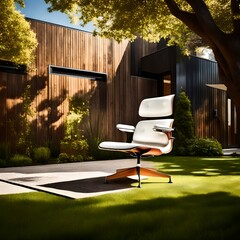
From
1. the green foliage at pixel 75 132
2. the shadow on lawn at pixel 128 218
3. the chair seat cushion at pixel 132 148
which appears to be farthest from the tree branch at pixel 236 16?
the green foliage at pixel 75 132

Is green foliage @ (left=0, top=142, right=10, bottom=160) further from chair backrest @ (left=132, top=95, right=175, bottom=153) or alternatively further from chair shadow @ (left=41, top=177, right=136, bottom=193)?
chair backrest @ (left=132, top=95, right=175, bottom=153)

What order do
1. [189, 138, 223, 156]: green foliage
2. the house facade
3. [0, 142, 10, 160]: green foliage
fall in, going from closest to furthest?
[0, 142, 10, 160]: green foliage
the house facade
[189, 138, 223, 156]: green foliage

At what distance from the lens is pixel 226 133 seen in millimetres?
11586

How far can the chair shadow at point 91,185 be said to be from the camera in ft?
11.8

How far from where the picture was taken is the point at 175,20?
21.3 feet

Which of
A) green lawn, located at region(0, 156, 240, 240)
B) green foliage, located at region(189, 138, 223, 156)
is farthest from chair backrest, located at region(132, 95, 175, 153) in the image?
green foliage, located at region(189, 138, 223, 156)

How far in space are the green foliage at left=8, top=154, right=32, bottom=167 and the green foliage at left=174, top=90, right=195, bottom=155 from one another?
4.21 meters

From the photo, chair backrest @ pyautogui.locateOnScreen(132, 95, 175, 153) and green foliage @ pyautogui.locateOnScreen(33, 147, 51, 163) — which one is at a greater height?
chair backrest @ pyautogui.locateOnScreen(132, 95, 175, 153)

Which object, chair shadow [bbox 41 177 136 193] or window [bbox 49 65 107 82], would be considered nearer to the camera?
chair shadow [bbox 41 177 136 193]

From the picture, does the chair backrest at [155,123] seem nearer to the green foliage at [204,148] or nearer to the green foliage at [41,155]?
the green foliage at [41,155]

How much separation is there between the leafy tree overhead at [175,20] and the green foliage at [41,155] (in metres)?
2.86

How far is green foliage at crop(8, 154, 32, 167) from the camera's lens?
652 cm

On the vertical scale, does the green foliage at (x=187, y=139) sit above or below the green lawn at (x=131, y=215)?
above

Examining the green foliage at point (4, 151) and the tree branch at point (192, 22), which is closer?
the tree branch at point (192, 22)
